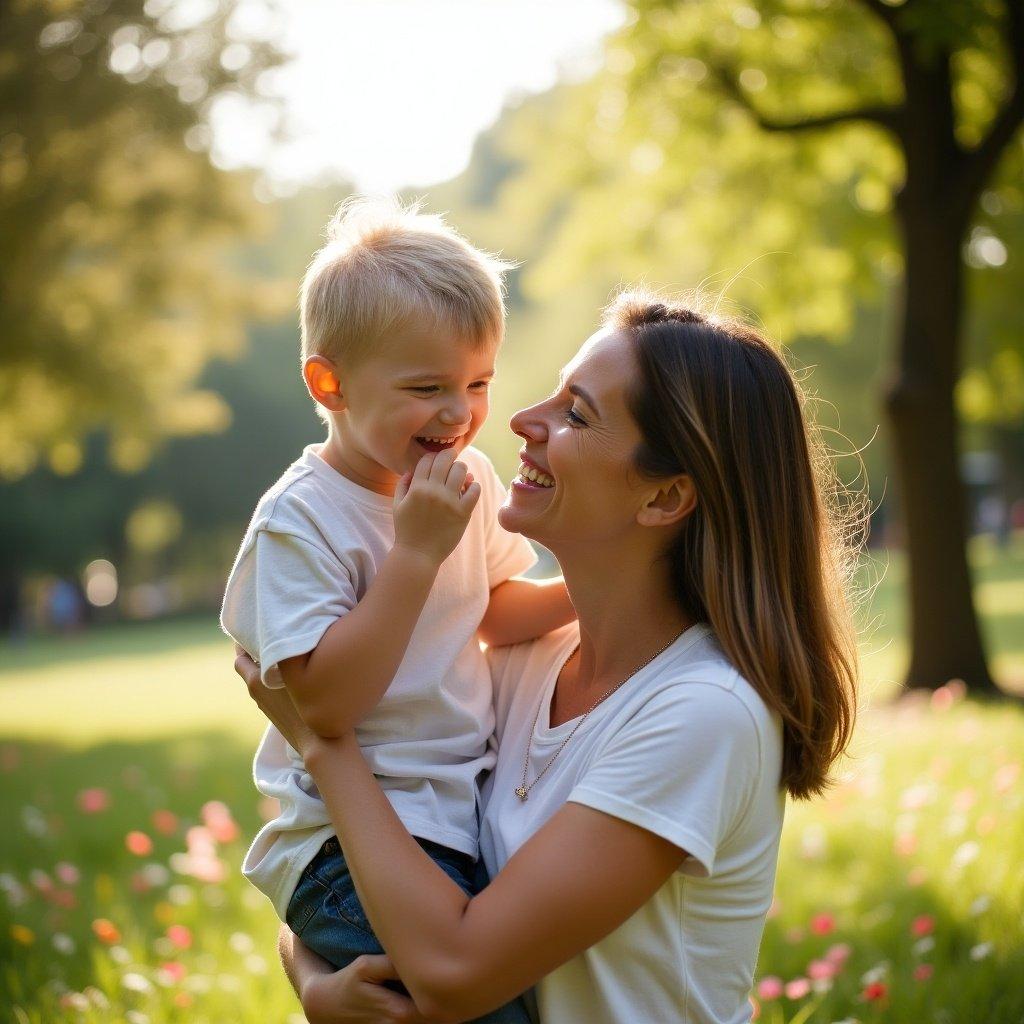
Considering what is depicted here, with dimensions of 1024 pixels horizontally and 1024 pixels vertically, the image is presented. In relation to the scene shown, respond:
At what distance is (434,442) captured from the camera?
9.19 feet

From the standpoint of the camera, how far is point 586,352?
2.73 meters

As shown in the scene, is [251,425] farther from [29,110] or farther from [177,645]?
[29,110]

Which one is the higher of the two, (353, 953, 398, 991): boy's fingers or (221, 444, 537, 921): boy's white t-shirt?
(221, 444, 537, 921): boy's white t-shirt

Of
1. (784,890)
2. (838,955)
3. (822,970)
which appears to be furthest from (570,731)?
(784,890)

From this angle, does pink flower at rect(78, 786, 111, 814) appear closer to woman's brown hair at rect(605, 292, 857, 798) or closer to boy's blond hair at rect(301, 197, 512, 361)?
boy's blond hair at rect(301, 197, 512, 361)

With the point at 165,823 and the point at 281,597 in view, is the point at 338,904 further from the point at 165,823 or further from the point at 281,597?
the point at 165,823

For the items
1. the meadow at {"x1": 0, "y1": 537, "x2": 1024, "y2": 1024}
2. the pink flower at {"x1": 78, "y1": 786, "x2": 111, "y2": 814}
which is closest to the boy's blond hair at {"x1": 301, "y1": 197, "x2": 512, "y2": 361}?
the meadow at {"x1": 0, "y1": 537, "x2": 1024, "y2": 1024}

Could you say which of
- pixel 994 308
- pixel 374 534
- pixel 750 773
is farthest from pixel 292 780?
pixel 994 308

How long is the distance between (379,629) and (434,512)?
0.88 feet

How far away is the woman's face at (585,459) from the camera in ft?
8.51

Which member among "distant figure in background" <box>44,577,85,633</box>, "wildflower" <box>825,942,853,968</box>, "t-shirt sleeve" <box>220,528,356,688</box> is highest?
"t-shirt sleeve" <box>220,528,356,688</box>

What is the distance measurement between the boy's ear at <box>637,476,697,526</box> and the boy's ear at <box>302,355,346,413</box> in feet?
2.52

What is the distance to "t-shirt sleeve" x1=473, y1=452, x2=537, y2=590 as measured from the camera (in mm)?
3035

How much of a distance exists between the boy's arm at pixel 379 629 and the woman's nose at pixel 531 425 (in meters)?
0.28
